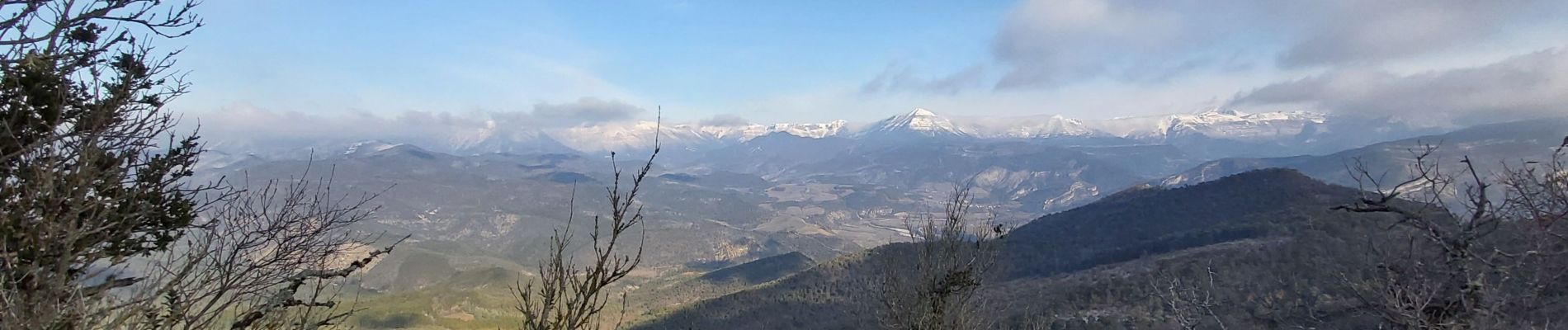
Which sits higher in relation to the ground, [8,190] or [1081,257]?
[8,190]

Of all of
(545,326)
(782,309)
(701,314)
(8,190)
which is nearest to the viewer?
(545,326)

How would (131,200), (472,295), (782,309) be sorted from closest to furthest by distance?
(131,200) → (782,309) → (472,295)

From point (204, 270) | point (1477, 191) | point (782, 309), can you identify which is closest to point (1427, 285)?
point (1477, 191)

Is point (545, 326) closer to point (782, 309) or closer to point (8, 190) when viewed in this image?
point (8, 190)

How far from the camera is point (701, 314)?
93.8m

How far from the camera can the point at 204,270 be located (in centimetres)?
650

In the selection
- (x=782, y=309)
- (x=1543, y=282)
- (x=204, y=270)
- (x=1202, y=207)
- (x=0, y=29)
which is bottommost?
(x=782, y=309)

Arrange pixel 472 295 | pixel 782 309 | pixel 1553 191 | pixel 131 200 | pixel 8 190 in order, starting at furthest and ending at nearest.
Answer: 1. pixel 472 295
2. pixel 782 309
3. pixel 131 200
4. pixel 8 190
5. pixel 1553 191

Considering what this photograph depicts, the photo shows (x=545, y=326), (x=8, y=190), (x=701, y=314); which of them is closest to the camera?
(x=545, y=326)

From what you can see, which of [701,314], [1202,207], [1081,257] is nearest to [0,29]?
[701,314]

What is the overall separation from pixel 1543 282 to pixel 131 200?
1575cm

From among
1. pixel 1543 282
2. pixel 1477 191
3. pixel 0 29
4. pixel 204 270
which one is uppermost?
pixel 0 29

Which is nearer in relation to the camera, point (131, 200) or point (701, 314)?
point (131, 200)

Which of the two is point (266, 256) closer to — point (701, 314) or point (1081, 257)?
point (701, 314)
